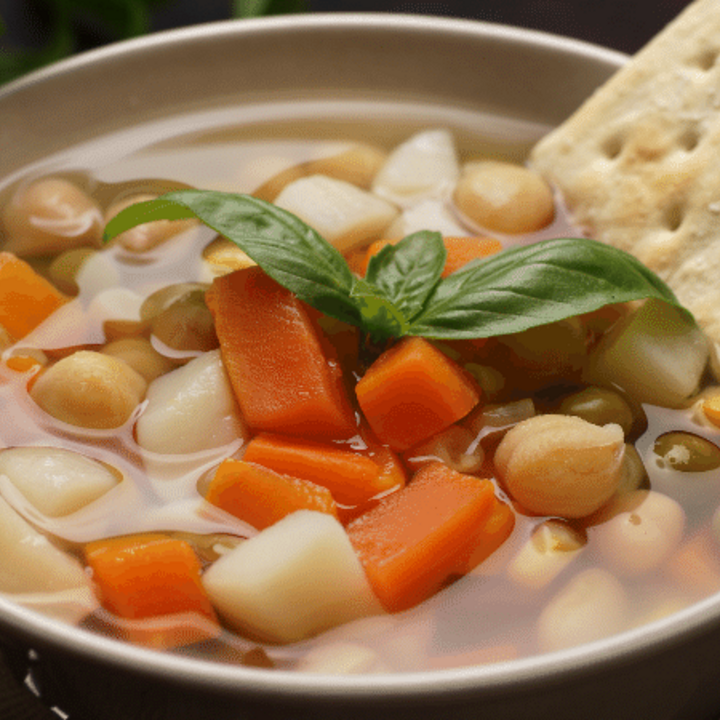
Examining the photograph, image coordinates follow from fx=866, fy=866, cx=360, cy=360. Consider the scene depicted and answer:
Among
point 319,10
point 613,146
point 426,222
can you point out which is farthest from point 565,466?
point 319,10

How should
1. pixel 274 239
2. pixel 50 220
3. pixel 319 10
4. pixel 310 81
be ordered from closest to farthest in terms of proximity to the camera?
pixel 274 239, pixel 50 220, pixel 310 81, pixel 319 10

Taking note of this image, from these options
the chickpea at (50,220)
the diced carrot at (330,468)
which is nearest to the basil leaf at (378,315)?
the diced carrot at (330,468)

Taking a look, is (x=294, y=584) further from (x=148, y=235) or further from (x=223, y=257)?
(x=148, y=235)

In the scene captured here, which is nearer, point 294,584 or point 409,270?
point 294,584

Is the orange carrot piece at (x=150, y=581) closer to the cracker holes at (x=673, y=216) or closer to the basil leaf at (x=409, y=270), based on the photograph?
the basil leaf at (x=409, y=270)

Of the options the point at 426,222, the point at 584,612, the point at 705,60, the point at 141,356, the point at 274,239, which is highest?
the point at 705,60

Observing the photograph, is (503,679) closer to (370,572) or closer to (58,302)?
(370,572)

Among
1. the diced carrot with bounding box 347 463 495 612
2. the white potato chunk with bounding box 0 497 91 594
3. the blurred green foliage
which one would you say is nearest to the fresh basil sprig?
the diced carrot with bounding box 347 463 495 612
